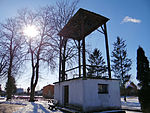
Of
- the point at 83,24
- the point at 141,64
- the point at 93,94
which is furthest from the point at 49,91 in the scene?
the point at 83,24

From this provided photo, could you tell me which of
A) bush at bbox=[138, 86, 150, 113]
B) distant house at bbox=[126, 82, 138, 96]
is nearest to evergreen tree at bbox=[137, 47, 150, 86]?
bush at bbox=[138, 86, 150, 113]

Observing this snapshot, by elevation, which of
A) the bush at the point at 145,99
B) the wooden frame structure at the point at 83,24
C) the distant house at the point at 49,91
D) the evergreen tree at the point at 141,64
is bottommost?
the distant house at the point at 49,91

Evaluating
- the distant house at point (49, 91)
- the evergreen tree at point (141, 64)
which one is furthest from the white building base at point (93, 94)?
the distant house at point (49, 91)

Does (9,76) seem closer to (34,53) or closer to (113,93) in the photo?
(34,53)

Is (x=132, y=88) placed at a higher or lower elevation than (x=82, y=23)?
lower

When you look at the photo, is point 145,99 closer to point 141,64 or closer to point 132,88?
point 141,64

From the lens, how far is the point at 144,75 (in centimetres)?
1435

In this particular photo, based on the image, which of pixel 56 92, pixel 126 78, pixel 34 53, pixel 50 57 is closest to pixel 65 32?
pixel 50 57

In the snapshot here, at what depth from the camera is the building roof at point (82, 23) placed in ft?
33.4

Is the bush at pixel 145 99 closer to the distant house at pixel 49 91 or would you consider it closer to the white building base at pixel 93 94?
the white building base at pixel 93 94

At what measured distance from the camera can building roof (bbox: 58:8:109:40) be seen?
401 inches

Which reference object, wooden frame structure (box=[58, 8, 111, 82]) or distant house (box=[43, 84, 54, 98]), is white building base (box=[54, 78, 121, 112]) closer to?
wooden frame structure (box=[58, 8, 111, 82])

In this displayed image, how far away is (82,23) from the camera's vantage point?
10.1 metres

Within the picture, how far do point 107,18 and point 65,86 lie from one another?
7858 millimetres
